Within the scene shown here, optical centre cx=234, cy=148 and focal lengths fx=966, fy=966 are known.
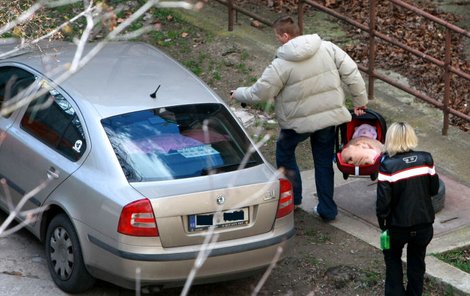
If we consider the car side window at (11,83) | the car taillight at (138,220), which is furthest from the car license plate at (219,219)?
the car side window at (11,83)

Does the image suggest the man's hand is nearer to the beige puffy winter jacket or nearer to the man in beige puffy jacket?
the man in beige puffy jacket

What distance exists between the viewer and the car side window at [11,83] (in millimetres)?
7535

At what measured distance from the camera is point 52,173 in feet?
22.8

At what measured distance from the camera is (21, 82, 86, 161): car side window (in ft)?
22.8

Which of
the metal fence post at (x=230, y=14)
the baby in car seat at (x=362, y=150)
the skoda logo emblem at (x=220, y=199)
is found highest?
the skoda logo emblem at (x=220, y=199)

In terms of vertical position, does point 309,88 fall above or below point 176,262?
above

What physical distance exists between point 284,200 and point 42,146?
1.87 m

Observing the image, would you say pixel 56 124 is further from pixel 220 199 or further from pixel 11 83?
pixel 220 199

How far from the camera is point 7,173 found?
7.50 m

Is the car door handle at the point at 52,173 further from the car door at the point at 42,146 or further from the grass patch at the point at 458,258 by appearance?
the grass patch at the point at 458,258

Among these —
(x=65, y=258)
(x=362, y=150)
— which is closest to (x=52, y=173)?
(x=65, y=258)

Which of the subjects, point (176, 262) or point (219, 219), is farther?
point (219, 219)

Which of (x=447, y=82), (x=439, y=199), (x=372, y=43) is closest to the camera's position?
(x=439, y=199)

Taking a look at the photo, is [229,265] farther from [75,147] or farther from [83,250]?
[75,147]
